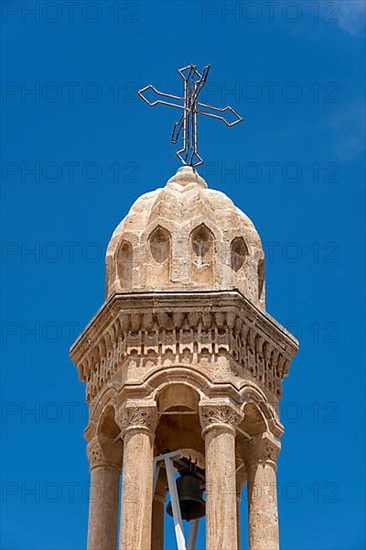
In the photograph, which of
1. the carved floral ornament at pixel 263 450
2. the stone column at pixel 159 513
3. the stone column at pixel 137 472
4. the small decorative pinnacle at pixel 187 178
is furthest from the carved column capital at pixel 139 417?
the small decorative pinnacle at pixel 187 178

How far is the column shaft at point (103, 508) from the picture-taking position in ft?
71.7

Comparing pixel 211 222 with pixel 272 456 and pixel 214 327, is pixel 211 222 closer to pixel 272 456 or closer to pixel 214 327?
pixel 214 327

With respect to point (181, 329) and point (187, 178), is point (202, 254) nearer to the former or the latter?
point (181, 329)

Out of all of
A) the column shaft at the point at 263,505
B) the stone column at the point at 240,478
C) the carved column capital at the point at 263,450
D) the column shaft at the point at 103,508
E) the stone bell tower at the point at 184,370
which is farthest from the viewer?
the stone column at the point at 240,478

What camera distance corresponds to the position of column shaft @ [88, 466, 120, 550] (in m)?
21.9

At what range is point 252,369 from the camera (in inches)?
888

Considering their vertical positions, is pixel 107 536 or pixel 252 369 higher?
pixel 252 369

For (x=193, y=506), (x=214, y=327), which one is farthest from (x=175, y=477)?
(x=214, y=327)

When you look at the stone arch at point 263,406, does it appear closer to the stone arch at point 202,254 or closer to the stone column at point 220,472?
the stone column at point 220,472

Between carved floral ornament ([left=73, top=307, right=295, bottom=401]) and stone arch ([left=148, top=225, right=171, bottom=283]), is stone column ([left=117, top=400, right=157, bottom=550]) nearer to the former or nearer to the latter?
carved floral ornament ([left=73, top=307, right=295, bottom=401])

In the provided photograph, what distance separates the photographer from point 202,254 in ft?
75.6

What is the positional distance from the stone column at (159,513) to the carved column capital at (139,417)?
1.75 meters

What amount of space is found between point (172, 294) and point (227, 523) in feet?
10.8

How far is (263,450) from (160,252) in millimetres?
3088
